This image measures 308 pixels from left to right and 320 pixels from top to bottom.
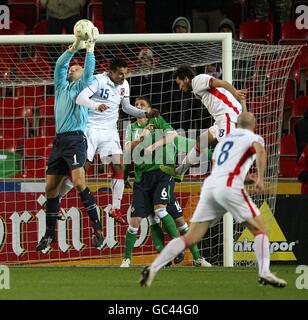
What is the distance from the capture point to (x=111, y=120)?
14023 mm

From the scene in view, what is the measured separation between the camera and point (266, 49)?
14.7 m

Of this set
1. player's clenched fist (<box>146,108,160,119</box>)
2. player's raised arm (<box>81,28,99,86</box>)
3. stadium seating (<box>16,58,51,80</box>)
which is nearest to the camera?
player's raised arm (<box>81,28,99,86</box>)

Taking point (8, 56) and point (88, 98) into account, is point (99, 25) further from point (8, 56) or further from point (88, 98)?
point (88, 98)

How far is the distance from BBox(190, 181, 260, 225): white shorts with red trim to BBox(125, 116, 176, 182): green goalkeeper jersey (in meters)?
3.68

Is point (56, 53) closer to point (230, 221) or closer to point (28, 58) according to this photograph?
point (28, 58)

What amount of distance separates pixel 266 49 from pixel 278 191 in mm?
1871

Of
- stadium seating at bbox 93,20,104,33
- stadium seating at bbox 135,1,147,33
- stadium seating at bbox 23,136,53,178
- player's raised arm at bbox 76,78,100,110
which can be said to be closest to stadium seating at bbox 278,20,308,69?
stadium seating at bbox 135,1,147,33

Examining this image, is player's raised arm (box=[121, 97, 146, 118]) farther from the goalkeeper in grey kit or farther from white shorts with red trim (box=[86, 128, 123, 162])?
the goalkeeper in grey kit

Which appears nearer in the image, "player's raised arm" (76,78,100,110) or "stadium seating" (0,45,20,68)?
"player's raised arm" (76,78,100,110)

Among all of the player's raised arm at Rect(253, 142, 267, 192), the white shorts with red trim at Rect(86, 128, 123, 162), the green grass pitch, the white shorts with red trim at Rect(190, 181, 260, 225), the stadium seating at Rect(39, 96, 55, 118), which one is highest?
the stadium seating at Rect(39, 96, 55, 118)

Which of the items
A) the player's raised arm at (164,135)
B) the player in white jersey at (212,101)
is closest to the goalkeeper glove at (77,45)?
the player in white jersey at (212,101)

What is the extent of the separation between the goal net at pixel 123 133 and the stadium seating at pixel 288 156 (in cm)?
149

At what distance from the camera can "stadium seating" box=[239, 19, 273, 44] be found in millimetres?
17938

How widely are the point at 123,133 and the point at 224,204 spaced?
17.8ft
